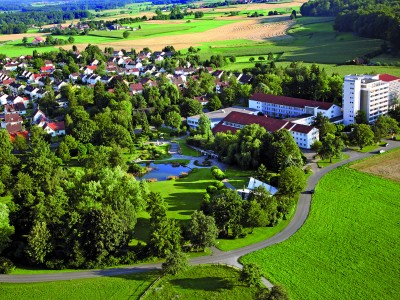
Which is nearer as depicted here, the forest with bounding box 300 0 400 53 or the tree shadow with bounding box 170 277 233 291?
the tree shadow with bounding box 170 277 233 291

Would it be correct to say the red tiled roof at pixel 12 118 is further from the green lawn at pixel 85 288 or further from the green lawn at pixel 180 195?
the green lawn at pixel 85 288

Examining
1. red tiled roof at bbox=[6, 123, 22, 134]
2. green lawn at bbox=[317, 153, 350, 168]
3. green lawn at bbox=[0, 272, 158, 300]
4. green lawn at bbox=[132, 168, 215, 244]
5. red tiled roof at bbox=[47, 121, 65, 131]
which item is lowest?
green lawn at bbox=[317, 153, 350, 168]

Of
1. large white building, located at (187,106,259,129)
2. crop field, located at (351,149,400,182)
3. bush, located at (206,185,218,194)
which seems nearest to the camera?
bush, located at (206,185,218,194)

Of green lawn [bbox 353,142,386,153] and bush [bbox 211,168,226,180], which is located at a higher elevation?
bush [bbox 211,168,226,180]

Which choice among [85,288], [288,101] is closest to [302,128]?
[288,101]

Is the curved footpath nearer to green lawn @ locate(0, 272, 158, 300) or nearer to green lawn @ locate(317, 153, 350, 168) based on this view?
green lawn @ locate(0, 272, 158, 300)

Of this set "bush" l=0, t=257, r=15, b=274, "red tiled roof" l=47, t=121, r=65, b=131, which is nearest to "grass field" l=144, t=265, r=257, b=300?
"bush" l=0, t=257, r=15, b=274

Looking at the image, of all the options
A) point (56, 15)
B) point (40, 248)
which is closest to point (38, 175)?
point (40, 248)

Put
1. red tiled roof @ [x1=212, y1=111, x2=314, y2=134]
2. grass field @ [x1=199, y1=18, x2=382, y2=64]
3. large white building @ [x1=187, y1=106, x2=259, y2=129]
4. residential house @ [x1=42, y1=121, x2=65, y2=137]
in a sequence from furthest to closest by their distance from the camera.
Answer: grass field @ [x1=199, y1=18, x2=382, y2=64], large white building @ [x1=187, y1=106, x2=259, y2=129], residential house @ [x1=42, y1=121, x2=65, y2=137], red tiled roof @ [x1=212, y1=111, x2=314, y2=134]

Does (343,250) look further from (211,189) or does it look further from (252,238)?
(211,189)
